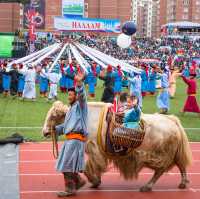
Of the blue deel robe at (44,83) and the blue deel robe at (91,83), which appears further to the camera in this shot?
the blue deel robe at (91,83)

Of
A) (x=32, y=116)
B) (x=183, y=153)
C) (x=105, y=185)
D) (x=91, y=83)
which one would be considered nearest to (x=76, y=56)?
(x=91, y=83)

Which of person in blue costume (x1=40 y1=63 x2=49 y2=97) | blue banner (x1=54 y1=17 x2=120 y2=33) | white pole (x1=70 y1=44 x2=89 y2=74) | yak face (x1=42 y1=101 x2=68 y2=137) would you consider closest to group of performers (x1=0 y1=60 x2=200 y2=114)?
person in blue costume (x1=40 y1=63 x2=49 y2=97)

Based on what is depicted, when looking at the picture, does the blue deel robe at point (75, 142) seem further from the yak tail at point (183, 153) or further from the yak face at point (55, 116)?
the yak tail at point (183, 153)

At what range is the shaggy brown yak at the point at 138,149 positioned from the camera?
7.99 meters

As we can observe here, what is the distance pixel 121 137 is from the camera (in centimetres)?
788

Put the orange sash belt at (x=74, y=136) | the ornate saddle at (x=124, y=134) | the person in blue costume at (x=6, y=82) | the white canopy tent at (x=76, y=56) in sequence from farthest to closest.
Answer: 1. the white canopy tent at (x=76, y=56)
2. the person in blue costume at (x=6, y=82)
3. the ornate saddle at (x=124, y=134)
4. the orange sash belt at (x=74, y=136)

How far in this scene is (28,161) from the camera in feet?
34.3

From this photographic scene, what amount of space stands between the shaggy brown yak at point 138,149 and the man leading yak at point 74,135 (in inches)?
12.5

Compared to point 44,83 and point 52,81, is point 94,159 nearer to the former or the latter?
A: point 52,81

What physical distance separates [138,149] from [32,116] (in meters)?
9.44

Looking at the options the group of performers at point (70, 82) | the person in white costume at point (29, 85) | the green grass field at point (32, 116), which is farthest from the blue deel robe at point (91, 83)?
the person in white costume at point (29, 85)

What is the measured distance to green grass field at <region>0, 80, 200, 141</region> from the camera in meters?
14.0

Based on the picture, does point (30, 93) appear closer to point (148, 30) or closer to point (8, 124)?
point (8, 124)

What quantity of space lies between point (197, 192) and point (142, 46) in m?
66.4
